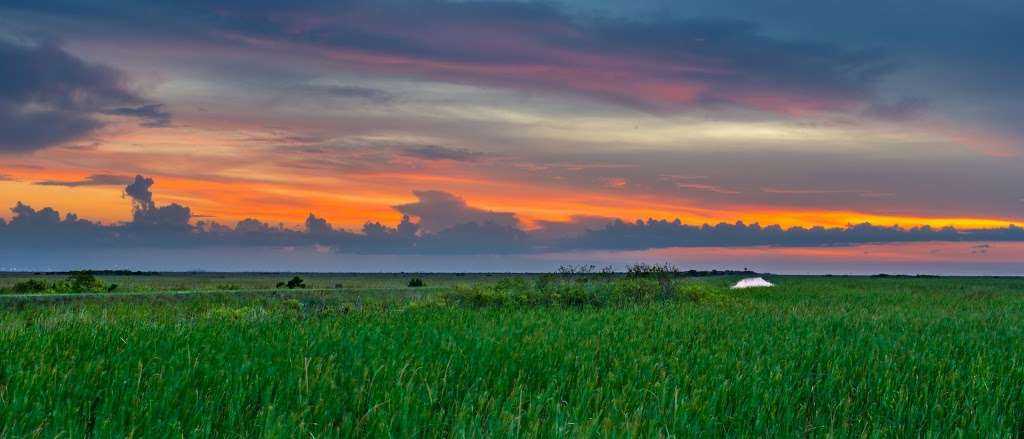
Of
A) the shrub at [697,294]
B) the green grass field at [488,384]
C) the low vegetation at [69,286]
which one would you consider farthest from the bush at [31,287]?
the shrub at [697,294]

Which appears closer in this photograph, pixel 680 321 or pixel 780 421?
pixel 780 421

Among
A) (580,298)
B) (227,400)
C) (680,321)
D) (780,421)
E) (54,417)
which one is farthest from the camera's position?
(580,298)

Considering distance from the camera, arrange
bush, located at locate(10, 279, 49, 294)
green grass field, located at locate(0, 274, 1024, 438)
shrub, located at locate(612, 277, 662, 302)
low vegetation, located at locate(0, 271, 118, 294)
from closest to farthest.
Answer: green grass field, located at locate(0, 274, 1024, 438) → shrub, located at locate(612, 277, 662, 302) → low vegetation, located at locate(0, 271, 118, 294) → bush, located at locate(10, 279, 49, 294)

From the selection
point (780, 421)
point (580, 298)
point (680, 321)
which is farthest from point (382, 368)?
point (580, 298)

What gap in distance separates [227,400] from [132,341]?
143 inches

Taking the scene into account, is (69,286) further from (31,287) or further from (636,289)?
(636,289)

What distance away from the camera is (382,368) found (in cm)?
727

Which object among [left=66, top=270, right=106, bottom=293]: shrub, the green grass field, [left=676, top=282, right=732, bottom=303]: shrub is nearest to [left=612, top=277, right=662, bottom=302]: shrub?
[left=676, top=282, right=732, bottom=303]: shrub

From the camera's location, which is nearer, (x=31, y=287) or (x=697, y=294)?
(x=697, y=294)

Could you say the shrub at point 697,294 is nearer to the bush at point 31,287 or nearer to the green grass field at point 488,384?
the green grass field at point 488,384

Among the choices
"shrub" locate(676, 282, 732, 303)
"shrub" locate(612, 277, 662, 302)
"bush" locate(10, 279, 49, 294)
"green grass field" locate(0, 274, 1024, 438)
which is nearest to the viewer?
"green grass field" locate(0, 274, 1024, 438)

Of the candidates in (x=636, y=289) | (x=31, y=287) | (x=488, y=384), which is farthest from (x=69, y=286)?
(x=488, y=384)

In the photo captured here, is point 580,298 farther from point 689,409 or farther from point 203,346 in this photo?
point 689,409

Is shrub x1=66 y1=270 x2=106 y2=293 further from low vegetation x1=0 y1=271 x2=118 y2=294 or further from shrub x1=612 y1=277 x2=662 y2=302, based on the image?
shrub x1=612 y1=277 x2=662 y2=302
